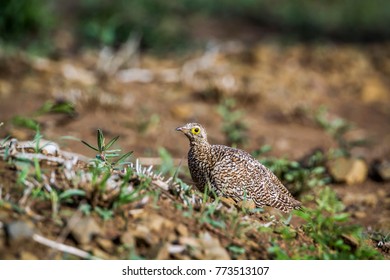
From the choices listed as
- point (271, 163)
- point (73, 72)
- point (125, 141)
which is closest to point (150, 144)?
point (125, 141)

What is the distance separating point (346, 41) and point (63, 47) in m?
5.57

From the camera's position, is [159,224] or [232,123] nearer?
[159,224]

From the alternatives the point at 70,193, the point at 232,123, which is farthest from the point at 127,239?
the point at 232,123

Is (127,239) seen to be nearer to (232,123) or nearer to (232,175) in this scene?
(232,175)

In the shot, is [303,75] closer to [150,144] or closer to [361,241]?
[150,144]

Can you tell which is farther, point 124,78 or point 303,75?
point 303,75

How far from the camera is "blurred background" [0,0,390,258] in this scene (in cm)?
608

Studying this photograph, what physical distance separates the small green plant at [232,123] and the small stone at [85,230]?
3462 mm

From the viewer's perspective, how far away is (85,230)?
122 inches

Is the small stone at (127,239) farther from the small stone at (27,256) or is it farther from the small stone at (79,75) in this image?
the small stone at (79,75)

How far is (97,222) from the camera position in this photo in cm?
319

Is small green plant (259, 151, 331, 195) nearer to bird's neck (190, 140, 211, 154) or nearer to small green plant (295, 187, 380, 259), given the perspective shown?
bird's neck (190, 140, 211, 154)

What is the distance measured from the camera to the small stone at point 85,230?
3.08 m

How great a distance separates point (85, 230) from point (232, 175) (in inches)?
52.5
